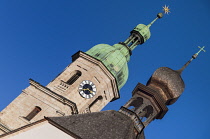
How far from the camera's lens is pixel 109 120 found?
58.1 feet

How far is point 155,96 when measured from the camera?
21.2 metres

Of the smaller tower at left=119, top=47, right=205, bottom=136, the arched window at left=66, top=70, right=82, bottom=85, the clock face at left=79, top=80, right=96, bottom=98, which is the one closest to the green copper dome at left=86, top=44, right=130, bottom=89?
the arched window at left=66, top=70, right=82, bottom=85

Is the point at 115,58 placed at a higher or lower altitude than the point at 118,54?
lower

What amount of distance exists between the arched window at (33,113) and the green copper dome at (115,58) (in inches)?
254

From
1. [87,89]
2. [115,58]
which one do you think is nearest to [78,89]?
[87,89]

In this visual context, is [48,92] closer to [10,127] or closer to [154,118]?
[10,127]

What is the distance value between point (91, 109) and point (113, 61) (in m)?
4.40

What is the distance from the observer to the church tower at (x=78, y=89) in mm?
24172

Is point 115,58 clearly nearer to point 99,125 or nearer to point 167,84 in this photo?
point 167,84

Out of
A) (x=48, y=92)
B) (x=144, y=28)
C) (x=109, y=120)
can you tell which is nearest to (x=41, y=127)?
(x=109, y=120)

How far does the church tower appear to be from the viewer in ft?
79.3

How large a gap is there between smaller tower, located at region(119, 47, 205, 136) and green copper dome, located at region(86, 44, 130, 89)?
5.60 meters

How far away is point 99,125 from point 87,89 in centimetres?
973

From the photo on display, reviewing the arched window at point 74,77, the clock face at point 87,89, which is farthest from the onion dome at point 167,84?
the arched window at point 74,77
